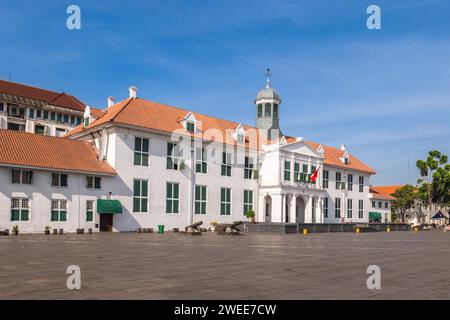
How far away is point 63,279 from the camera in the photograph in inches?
408

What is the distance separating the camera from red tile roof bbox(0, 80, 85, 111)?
8581 centimetres

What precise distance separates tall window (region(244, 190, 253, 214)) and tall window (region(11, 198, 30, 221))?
25236 mm

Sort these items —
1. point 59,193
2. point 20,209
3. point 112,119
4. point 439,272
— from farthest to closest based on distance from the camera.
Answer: point 112,119
point 59,193
point 20,209
point 439,272

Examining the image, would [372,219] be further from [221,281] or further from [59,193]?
[221,281]

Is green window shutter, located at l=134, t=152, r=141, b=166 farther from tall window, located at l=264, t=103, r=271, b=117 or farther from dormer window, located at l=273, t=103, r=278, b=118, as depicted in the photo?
dormer window, located at l=273, t=103, r=278, b=118

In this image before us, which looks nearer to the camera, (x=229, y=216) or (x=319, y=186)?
(x=229, y=216)

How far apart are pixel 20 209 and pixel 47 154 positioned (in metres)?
5.39

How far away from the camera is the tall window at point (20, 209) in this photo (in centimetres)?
3422

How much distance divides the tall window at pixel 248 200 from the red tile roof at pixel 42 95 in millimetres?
51837

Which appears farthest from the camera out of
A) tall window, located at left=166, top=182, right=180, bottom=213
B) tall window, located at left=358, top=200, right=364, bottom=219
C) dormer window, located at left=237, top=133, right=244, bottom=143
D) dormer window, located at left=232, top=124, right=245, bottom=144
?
tall window, located at left=358, top=200, right=364, bottom=219

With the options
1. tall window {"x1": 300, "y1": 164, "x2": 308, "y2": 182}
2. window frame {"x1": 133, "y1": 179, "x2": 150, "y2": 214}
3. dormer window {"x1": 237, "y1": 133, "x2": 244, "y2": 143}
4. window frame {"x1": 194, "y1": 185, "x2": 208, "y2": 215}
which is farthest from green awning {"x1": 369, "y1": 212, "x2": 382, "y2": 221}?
window frame {"x1": 133, "y1": 179, "x2": 150, "y2": 214}
